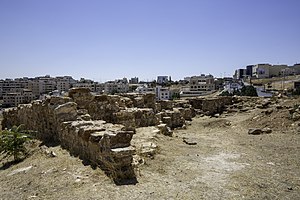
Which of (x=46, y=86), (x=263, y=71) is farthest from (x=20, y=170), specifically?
(x=263, y=71)

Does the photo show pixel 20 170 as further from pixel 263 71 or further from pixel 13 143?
pixel 263 71

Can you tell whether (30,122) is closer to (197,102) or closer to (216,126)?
(216,126)

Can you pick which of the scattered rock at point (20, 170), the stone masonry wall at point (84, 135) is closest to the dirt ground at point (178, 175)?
the scattered rock at point (20, 170)

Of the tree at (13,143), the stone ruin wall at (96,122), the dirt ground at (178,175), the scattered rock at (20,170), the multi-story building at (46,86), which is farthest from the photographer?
the multi-story building at (46,86)

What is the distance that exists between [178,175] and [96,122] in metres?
4.88

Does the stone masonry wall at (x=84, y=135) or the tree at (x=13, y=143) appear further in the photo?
the tree at (x=13, y=143)

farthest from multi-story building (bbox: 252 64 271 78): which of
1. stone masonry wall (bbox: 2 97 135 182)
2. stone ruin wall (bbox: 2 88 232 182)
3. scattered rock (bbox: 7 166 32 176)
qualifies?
scattered rock (bbox: 7 166 32 176)

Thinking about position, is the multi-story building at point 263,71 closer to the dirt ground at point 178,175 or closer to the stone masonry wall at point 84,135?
the dirt ground at point 178,175

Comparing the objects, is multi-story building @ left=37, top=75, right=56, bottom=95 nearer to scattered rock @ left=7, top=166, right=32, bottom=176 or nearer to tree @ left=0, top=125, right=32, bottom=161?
tree @ left=0, top=125, right=32, bottom=161

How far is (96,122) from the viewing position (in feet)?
37.6

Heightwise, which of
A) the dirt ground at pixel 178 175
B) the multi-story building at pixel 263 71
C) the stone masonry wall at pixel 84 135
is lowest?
the dirt ground at pixel 178 175

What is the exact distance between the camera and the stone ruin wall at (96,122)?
7.92 metres

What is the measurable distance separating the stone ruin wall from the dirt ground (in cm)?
44

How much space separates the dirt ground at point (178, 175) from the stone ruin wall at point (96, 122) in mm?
437
